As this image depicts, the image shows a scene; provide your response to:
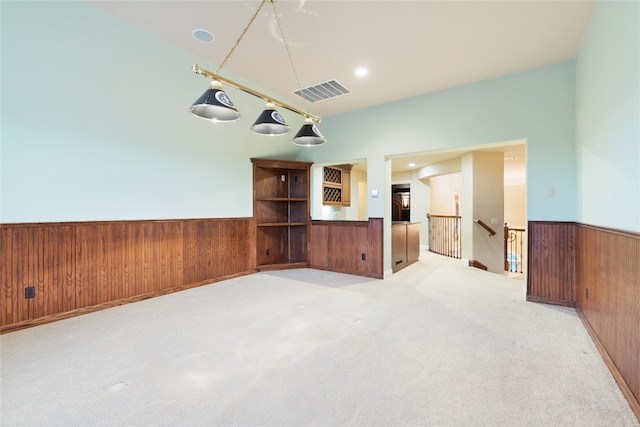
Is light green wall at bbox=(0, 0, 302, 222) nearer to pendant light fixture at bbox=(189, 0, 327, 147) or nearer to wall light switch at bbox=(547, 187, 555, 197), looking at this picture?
pendant light fixture at bbox=(189, 0, 327, 147)

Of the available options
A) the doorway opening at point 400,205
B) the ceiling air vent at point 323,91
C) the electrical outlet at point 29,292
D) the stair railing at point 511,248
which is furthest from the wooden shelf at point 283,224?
the doorway opening at point 400,205

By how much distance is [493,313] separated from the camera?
3047mm

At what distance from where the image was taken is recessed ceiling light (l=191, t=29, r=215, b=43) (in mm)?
2744

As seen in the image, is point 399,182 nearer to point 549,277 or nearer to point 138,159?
point 549,277

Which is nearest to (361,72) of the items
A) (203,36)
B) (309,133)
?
(309,133)

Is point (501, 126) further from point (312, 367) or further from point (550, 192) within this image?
point (312, 367)

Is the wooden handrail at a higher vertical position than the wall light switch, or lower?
lower

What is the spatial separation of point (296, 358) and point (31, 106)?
132 inches

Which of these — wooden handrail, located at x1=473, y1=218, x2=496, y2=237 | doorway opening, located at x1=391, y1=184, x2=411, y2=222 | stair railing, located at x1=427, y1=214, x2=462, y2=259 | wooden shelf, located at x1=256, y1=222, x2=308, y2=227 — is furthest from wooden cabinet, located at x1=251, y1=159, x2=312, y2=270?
doorway opening, located at x1=391, y1=184, x2=411, y2=222

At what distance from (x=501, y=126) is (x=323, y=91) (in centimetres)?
252

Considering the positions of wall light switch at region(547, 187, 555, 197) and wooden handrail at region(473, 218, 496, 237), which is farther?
wooden handrail at region(473, 218, 496, 237)

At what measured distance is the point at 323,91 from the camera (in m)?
4.11

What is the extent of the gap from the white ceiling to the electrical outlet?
280 centimetres

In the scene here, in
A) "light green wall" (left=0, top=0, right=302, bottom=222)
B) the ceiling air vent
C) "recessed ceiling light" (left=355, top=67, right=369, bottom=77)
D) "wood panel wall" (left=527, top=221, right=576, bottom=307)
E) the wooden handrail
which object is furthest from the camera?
the wooden handrail
